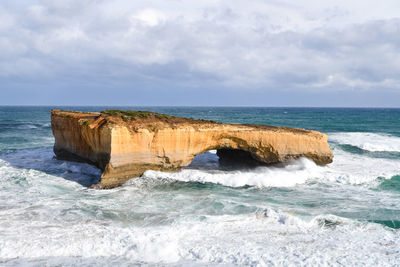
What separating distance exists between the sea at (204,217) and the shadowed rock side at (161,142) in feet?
1.83

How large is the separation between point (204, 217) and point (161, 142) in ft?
14.7

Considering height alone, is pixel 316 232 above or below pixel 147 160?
below

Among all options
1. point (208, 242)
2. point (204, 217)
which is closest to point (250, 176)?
point (204, 217)

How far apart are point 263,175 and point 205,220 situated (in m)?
5.16

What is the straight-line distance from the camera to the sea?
684 cm

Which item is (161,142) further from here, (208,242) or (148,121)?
(208,242)

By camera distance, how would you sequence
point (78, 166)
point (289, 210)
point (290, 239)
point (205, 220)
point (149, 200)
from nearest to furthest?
point (290, 239) < point (205, 220) < point (289, 210) < point (149, 200) < point (78, 166)

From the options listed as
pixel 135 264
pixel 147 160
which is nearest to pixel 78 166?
pixel 147 160

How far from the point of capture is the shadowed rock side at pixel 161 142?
11.9 m

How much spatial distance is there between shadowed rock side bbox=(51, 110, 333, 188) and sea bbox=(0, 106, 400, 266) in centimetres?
56

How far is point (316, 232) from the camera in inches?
316

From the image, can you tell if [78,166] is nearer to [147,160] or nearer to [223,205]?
[147,160]

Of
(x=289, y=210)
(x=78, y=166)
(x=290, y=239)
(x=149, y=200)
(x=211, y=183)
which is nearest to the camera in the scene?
(x=290, y=239)

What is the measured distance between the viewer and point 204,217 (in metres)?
8.80
